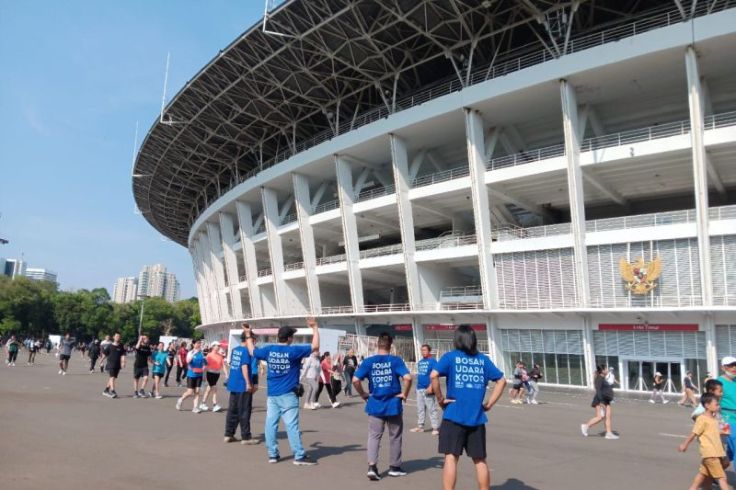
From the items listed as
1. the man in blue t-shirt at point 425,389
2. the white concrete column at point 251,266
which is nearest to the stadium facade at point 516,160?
the white concrete column at point 251,266

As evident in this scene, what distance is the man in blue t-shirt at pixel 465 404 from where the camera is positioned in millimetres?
4953

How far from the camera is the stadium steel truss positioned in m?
27.1

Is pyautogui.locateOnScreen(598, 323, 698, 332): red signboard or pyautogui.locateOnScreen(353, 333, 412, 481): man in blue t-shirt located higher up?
pyautogui.locateOnScreen(598, 323, 698, 332): red signboard

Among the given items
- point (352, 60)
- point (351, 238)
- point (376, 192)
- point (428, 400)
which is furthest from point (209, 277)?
point (428, 400)

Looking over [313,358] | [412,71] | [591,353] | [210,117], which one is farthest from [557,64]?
[210,117]

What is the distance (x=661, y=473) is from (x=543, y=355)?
2130cm

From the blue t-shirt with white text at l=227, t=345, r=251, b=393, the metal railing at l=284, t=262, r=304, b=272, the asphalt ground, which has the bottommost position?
the asphalt ground

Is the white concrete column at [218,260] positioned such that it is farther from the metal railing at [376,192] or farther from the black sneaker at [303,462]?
the black sneaker at [303,462]

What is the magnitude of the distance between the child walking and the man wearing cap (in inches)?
12.4

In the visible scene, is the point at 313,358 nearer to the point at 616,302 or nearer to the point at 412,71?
the point at 616,302

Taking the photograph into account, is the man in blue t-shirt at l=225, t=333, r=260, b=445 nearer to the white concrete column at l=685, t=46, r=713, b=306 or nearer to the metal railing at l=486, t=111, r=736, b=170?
the white concrete column at l=685, t=46, r=713, b=306

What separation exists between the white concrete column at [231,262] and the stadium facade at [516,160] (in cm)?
838

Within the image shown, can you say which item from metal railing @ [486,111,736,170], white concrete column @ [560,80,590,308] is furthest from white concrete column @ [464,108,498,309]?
white concrete column @ [560,80,590,308]

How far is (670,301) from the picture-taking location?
23953mm
